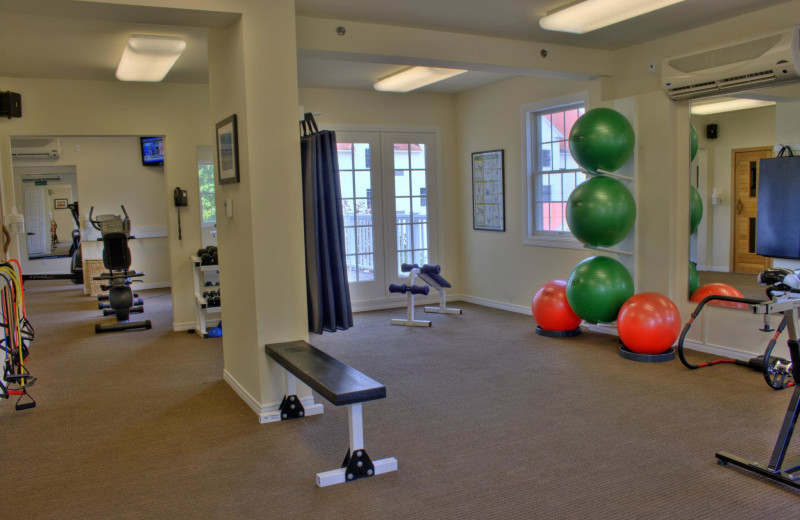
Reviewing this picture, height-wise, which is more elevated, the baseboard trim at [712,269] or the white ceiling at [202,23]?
the white ceiling at [202,23]

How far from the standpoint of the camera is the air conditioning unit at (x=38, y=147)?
33.4 feet

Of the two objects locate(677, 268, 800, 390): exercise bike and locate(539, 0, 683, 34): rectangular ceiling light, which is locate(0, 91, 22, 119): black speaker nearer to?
locate(539, 0, 683, 34): rectangular ceiling light

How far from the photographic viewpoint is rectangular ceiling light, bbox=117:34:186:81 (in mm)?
4828

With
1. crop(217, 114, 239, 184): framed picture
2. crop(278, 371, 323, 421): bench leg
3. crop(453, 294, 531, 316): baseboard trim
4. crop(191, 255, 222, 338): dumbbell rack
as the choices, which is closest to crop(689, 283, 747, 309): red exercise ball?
crop(453, 294, 531, 316): baseboard trim

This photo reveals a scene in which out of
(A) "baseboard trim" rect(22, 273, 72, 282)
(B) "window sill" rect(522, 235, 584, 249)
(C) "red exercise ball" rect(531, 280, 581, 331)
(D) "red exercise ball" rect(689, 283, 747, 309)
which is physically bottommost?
(A) "baseboard trim" rect(22, 273, 72, 282)

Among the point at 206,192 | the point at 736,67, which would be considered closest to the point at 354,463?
the point at 736,67

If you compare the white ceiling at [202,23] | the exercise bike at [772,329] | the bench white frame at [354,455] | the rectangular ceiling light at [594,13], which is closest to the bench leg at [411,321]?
the white ceiling at [202,23]

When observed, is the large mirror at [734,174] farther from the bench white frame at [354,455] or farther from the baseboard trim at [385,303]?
the baseboard trim at [385,303]

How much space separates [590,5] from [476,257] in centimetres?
418

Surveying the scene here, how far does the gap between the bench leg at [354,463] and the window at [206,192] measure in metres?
4.59

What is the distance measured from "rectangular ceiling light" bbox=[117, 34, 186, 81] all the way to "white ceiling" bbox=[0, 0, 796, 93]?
2.7 inches

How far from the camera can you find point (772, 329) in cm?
445

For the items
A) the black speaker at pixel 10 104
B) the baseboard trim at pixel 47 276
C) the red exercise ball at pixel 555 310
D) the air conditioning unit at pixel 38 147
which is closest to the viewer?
the red exercise ball at pixel 555 310

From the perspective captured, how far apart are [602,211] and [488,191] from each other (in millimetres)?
2615
